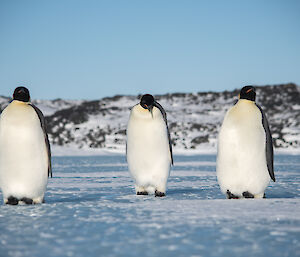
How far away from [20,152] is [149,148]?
5.94ft

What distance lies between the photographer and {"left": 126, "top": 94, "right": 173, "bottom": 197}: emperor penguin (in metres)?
6.57

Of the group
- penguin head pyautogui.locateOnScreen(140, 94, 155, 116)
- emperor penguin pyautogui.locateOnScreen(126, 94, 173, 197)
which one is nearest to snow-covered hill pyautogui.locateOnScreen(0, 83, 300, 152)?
emperor penguin pyautogui.locateOnScreen(126, 94, 173, 197)

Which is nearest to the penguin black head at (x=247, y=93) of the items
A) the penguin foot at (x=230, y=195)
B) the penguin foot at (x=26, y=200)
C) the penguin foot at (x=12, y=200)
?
the penguin foot at (x=230, y=195)

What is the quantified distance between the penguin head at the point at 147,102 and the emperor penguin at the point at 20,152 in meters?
1.52

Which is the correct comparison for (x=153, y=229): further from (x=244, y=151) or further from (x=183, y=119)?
(x=183, y=119)

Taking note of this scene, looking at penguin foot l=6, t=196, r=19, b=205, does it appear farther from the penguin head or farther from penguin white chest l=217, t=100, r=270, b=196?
penguin white chest l=217, t=100, r=270, b=196

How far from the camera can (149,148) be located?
21.5 feet

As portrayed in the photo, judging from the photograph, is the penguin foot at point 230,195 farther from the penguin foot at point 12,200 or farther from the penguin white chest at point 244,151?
the penguin foot at point 12,200

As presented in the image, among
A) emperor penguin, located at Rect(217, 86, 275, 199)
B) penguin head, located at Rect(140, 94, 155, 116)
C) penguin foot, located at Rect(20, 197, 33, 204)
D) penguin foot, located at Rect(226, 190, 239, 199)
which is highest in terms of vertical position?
penguin head, located at Rect(140, 94, 155, 116)

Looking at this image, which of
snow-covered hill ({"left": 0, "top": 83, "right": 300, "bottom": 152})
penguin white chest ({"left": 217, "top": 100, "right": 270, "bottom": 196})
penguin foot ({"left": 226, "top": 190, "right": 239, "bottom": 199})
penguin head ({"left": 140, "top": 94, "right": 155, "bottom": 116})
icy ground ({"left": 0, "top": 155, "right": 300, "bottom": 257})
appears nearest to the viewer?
icy ground ({"left": 0, "top": 155, "right": 300, "bottom": 257})

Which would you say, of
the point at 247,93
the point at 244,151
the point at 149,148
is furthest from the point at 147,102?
the point at 244,151

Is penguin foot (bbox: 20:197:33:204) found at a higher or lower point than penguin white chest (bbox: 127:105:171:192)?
lower

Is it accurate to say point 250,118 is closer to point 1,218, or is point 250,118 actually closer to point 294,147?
point 1,218

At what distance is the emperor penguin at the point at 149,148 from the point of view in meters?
6.57
